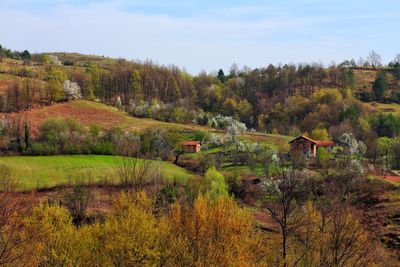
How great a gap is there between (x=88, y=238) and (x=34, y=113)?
2872 inches

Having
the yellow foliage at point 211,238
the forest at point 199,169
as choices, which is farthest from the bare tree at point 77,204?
the yellow foliage at point 211,238

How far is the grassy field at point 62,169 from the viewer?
206ft

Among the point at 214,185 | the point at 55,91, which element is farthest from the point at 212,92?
the point at 214,185

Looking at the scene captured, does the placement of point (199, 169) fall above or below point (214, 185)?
below

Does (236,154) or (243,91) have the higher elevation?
(243,91)

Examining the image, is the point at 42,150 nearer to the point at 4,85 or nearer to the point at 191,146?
the point at 191,146

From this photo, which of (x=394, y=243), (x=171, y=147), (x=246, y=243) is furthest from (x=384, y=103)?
(x=246, y=243)

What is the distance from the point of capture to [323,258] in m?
24.3

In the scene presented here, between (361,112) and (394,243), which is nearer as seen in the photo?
(394,243)

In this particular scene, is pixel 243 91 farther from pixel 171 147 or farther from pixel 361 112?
pixel 171 147

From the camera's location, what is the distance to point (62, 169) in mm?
66938

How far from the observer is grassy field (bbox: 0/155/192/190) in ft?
206

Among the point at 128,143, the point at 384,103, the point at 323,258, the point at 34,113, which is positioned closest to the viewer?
the point at 323,258

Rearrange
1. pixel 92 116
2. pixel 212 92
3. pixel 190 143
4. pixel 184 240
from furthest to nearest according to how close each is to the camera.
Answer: pixel 212 92 < pixel 92 116 < pixel 190 143 < pixel 184 240
